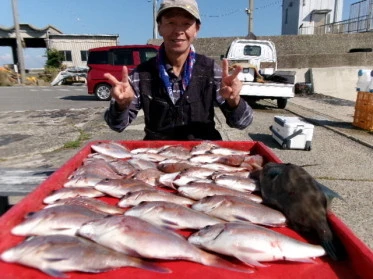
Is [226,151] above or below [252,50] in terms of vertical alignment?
below

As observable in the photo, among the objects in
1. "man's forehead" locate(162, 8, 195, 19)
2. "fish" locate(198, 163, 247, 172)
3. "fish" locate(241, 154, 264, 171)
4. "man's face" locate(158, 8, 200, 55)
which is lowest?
"fish" locate(198, 163, 247, 172)

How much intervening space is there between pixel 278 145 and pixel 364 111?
2.86 metres

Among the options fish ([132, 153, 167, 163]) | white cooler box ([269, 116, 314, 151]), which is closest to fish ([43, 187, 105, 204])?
fish ([132, 153, 167, 163])

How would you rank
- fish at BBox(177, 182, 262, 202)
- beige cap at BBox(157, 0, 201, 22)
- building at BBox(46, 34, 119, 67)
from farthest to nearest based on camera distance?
building at BBox(46, 34, 119, 67)
beige cap at BBox(157, 0, 201, 22)
fish at BBox(177, 182, 262, 202)

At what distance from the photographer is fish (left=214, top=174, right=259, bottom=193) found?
2.14 metres

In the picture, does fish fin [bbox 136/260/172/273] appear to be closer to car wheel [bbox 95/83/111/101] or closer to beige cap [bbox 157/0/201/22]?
beige cap [bbox 157/0/201/22]

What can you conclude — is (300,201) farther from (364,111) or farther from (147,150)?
(364,111)

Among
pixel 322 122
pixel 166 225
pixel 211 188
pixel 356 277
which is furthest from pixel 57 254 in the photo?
pixel 322 122

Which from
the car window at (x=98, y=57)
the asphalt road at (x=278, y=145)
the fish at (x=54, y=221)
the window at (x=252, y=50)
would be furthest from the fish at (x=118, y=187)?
the car window at (x=98, y=57)

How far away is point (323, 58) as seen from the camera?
67.6 feet

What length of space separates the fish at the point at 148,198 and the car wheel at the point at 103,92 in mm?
14162

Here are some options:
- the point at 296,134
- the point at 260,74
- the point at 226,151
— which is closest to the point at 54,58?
the point at 260,74

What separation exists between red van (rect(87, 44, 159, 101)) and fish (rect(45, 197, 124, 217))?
12944mm

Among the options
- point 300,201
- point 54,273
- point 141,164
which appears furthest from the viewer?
point 141,164
